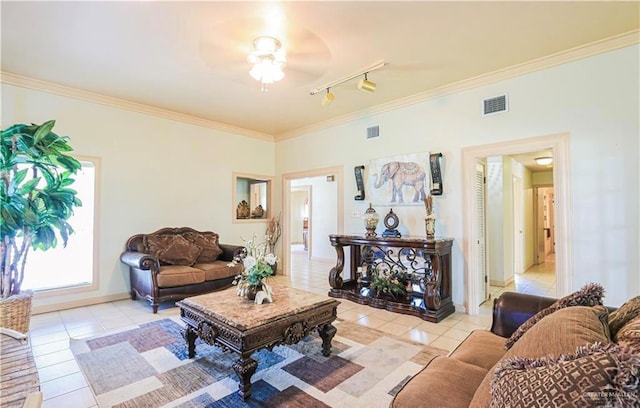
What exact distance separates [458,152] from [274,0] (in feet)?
9.72

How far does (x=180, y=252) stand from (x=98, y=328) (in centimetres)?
147

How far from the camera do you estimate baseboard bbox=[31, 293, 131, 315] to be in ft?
13.0

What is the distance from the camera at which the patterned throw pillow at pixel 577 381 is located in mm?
694

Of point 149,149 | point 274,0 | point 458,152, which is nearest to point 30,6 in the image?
point 274,0

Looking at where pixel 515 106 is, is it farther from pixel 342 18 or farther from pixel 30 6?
pixel 30 6

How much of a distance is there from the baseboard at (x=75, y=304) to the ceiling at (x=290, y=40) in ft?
9.75

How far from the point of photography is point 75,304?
4227 millimetres

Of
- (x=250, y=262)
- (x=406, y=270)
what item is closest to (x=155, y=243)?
(x=250, y=262)

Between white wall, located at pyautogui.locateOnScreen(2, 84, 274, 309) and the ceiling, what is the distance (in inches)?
15.8

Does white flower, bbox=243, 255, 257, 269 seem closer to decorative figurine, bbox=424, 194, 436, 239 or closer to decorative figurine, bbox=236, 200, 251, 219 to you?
decorative figurine, bbox=424, 194, 436, 239

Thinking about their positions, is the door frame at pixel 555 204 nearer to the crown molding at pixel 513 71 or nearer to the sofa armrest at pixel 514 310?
the crown molding at pixel 513 71

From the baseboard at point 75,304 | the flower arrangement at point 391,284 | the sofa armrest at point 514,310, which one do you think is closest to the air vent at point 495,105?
the flower arrangement at point 391,284

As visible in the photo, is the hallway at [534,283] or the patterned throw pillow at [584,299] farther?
the hallway at [534,283]

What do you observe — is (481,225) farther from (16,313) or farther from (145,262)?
(16,313)
